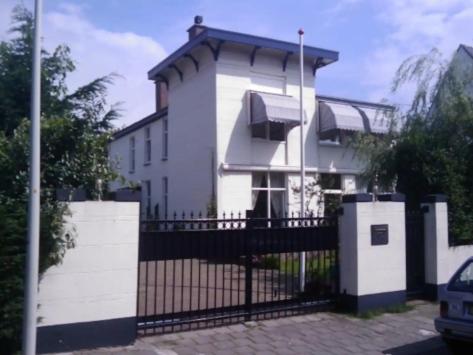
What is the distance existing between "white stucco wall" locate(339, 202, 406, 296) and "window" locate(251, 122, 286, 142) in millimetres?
9007

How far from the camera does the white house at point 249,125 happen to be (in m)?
17.6

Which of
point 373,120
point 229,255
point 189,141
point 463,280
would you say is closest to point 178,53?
point 189,141

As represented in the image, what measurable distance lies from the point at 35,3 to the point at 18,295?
11.0 ft

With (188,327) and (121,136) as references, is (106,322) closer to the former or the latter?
(188,327)

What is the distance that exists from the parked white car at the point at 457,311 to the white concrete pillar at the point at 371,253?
2.27 meters

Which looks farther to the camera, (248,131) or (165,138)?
(165,138)

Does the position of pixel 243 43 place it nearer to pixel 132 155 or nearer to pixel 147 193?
pixel 147 193

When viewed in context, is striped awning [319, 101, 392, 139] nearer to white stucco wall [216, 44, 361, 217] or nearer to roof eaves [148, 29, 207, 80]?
white stucco wall [216, 44, 361, 217]

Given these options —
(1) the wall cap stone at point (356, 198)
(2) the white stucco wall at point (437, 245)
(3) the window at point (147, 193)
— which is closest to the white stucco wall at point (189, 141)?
(3) the window at point (147, 193)

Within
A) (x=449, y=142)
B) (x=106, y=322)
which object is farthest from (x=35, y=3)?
(x=449, y=142)

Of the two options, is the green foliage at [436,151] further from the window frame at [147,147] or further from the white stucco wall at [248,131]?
the window frame at [147,147]

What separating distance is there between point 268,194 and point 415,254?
846 centimetres

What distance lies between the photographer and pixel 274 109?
17.3 m

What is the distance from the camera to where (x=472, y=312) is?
659cm
